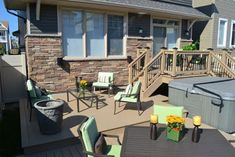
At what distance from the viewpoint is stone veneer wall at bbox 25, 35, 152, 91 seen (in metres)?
6.91

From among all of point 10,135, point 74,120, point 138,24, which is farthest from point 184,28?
point 10,135

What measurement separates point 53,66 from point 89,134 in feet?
16.8

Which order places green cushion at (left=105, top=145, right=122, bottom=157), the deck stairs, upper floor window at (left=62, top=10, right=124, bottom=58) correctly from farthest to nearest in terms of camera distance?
upper floor window at (left=62, top=10, right=124, bottom=58) < the deck stairs < green cushion at (left=105, top=145, right=122, bottom=157)

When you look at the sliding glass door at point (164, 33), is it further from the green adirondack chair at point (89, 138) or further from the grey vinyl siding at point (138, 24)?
the green adirondack chair at point (89, 138)

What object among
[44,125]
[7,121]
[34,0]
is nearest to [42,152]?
[44,125]

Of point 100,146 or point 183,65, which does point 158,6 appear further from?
point 100,146

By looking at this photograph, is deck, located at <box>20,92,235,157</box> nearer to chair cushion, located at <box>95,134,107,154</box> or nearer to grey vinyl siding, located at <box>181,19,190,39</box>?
chair cushion, located at <box>95,134,107,154</box>

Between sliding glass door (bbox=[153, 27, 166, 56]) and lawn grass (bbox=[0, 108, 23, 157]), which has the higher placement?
sliding glass door (bbox=[153, 27, 166, 56])

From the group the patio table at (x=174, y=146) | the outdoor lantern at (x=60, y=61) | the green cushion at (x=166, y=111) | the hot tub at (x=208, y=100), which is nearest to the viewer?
the patio table at (x=174, y=146)

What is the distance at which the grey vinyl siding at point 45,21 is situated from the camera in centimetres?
673

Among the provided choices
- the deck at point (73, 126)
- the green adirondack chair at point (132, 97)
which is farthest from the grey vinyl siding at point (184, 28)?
the green adirondack chair at point (132, 97)

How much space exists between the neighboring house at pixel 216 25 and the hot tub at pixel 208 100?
6064mm

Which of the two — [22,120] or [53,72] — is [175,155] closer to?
[22,120]

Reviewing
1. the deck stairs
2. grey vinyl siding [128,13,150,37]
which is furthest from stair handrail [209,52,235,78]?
grey vinyl siding [128,13,150,37]
